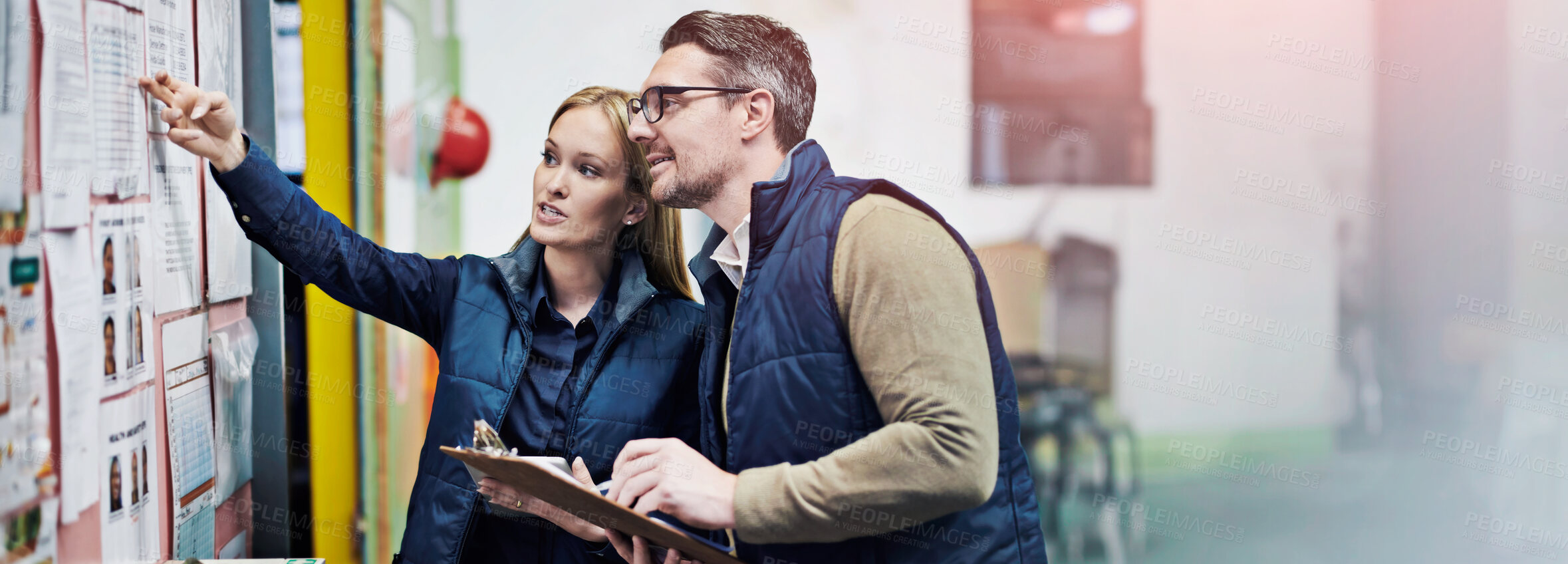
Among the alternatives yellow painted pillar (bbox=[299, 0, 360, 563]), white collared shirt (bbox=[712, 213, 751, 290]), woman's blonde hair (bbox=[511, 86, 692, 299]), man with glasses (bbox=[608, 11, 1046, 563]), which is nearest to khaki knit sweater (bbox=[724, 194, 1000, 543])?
man with glasses (bbox=[608, 11, 1046, 563])

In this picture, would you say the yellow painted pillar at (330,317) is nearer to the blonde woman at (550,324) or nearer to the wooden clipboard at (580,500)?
the blonde woman at (550,324)

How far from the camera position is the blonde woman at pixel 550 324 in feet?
4.74

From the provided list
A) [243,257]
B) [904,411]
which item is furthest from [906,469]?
[243,257]

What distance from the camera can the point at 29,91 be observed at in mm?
972

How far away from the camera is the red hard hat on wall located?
240 cm

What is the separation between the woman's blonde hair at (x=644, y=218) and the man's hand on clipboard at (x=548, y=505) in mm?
400

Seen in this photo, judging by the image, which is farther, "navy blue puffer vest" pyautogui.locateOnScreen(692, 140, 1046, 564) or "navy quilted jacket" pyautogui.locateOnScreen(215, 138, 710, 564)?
"navy quilted jacket" pyautogui.locateOnScreen(215, 138, 710, 564)

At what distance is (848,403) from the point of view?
1202 millimetres

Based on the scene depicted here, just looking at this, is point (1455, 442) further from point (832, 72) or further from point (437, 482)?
point (437, 482)

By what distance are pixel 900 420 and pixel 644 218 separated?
730 millimetres

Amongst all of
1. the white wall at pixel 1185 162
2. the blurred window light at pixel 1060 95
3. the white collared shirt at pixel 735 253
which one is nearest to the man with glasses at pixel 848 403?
the white collared shirt at pixel 735 253

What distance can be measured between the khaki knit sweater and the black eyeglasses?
16.5 inches

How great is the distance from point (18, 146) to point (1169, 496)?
278 centimetres

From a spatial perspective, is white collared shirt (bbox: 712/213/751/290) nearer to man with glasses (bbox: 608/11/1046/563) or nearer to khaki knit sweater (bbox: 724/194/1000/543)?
man with glasses (bbox: 608/11/1046/563)
